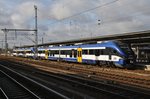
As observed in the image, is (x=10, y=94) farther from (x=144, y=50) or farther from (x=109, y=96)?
(x=144, y=50)

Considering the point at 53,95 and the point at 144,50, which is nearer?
the point at 53,95

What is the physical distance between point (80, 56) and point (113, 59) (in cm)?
1023

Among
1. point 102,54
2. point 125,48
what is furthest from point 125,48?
point 102,54

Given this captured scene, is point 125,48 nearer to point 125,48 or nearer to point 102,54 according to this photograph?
point 125,48

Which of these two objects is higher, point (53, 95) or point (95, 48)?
point (95, 48)

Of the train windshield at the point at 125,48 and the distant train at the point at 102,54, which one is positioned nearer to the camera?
the distant train at the point at 102,54

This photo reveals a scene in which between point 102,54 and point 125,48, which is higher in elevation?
point 125,48

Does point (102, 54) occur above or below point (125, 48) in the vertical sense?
below

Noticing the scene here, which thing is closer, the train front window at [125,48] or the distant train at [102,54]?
the distant train at [102,54]

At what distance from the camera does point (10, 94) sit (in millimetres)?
15633

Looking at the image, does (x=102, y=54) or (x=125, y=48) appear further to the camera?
(x=102, y=54)

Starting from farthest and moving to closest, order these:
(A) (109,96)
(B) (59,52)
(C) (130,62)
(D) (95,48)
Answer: (B) (59,52)
(D) (95,48)
(C) (130,62)
(A) (109,96)

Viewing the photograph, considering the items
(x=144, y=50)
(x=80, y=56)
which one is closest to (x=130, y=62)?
(x=80, y=56)

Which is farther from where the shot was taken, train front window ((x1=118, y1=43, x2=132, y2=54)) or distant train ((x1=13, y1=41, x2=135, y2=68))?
train front window ((x1=118, y1=43, x2=132, y2=54))
